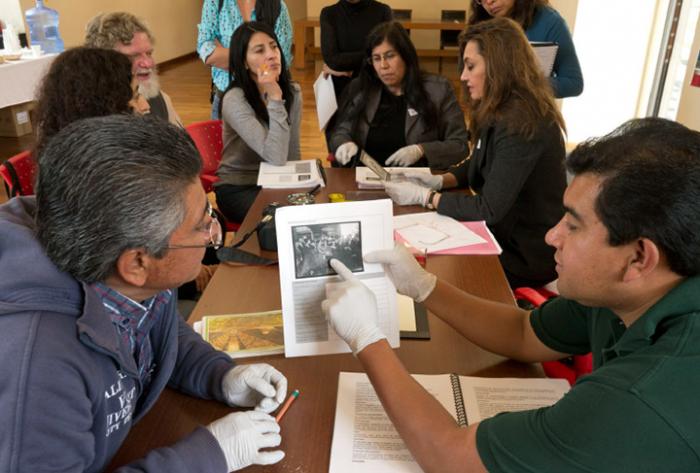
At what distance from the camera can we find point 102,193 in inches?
28.0

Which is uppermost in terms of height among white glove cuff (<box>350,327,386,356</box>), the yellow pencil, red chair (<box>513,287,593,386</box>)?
white glove cuff (<box>350,327,386,356</box>)

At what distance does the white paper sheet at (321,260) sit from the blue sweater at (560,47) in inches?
81.3

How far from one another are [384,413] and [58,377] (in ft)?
1.72

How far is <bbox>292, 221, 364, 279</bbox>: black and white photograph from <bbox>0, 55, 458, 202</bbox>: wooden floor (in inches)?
123

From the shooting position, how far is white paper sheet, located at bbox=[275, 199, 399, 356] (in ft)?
3.51

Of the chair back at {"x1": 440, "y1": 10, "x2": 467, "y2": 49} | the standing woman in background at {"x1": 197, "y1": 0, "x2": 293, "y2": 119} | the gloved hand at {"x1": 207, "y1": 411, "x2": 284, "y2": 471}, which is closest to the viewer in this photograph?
the gloved hand at {"x1": 207, "y1": 411, "x2": 284, "y2": 471}

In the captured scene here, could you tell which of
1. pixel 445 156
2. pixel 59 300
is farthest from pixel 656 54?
pixel 59 300

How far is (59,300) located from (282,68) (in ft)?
6.63

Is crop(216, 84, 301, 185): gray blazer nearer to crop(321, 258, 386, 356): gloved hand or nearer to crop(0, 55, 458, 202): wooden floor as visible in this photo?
crop(321, 258, 386, 356): gloved hand

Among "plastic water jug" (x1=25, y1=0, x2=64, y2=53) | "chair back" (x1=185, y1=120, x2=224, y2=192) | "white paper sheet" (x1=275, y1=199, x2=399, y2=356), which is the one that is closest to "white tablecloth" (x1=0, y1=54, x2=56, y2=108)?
"plastic water jug" (x1=25, y1=0, x2=64, y2=53)

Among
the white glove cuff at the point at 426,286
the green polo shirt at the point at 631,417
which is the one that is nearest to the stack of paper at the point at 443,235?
the white glove cuff at the point at 426,286

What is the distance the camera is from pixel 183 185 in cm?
79

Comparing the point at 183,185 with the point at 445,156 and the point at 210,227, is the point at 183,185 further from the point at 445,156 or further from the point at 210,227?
the point at 445,156

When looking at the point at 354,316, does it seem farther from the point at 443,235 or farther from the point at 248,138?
the point at 248,138
